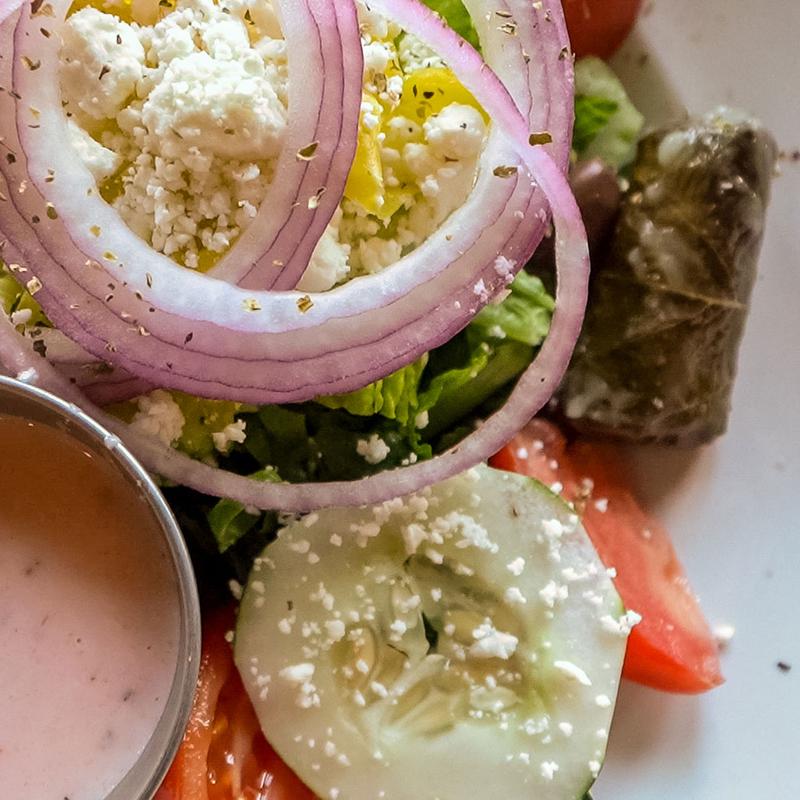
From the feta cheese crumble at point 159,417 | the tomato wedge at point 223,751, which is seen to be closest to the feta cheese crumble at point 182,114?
the feta cheese crumble at point 159,417

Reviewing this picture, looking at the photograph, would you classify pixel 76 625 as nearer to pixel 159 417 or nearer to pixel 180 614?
pixel 180 614

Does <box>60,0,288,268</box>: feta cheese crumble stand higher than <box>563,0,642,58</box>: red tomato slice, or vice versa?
<box>563,0,642,58</box>: red tomato slice

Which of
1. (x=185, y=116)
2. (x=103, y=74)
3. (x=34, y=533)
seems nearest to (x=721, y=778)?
(x=34, y=533)

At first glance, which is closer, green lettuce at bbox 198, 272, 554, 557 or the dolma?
green lettuce at bbox 198, 272, 554, 557

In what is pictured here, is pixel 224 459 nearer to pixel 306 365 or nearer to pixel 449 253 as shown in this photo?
pixel 306 365

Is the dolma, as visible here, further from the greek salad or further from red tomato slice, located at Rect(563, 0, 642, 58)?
red tomato slice, located at Rect(563, 0, 642, 58)

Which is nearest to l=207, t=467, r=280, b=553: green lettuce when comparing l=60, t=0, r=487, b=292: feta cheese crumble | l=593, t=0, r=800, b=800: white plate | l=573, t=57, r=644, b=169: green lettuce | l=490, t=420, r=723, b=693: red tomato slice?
l=60, t=0, r=487, b=292: feta cheese crumble
